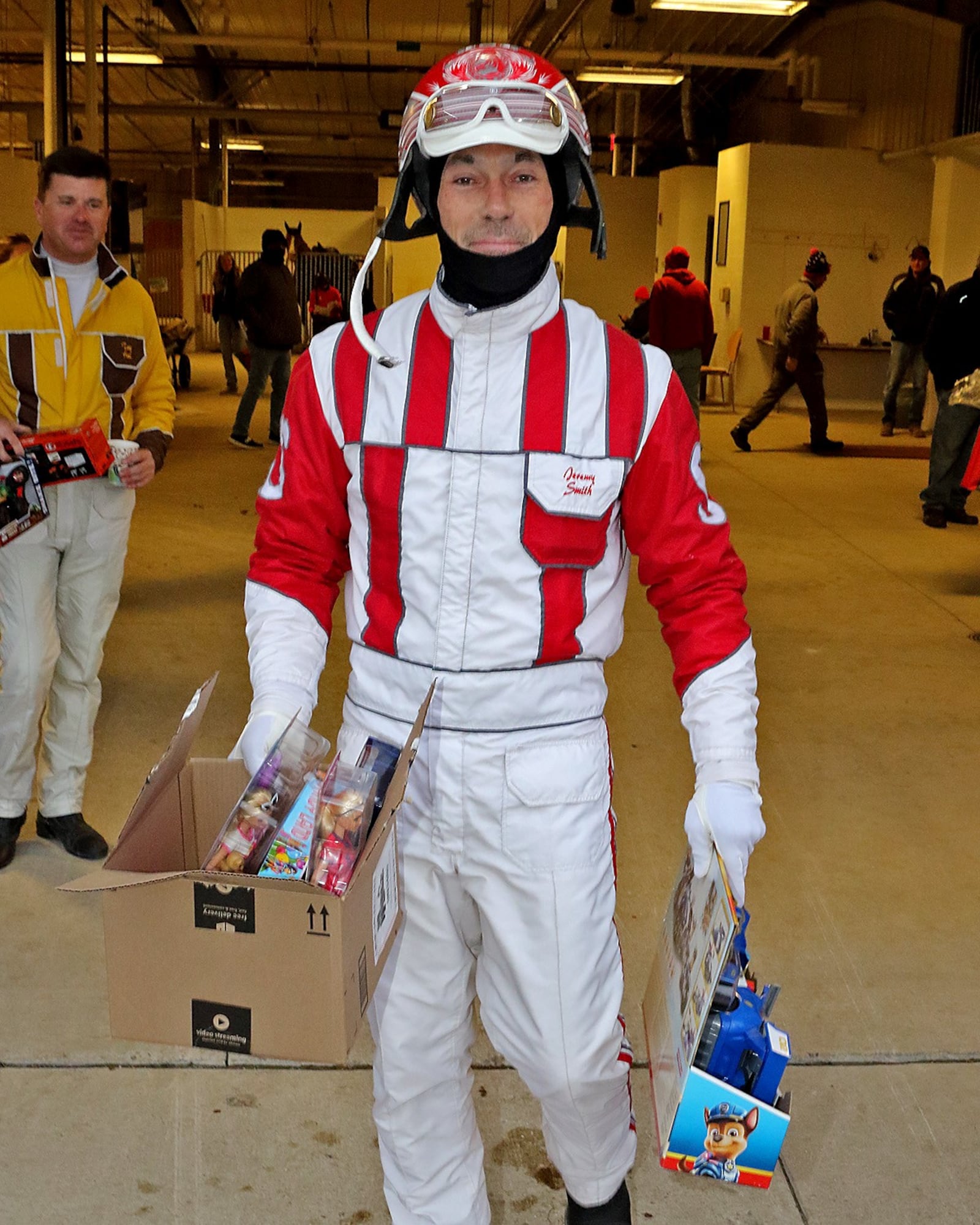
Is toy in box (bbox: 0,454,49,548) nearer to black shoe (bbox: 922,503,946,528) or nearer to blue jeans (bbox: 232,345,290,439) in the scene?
black shoe (bbox: 922,503,946,528)

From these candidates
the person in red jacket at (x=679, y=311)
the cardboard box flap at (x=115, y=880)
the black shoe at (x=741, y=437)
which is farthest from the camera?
the black shoe at (x=741, y=437)

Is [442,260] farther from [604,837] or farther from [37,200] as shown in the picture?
[37,200]

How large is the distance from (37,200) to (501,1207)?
2.70 metres

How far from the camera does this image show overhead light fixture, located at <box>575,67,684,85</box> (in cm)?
1667

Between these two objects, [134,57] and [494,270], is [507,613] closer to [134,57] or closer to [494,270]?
[494,270]

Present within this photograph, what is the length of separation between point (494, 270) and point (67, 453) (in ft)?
6.19

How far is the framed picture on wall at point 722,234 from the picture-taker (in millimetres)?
17497

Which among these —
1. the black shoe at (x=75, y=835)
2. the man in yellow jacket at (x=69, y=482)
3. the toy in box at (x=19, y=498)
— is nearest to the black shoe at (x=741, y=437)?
the man in yellow jacket at (x=69, y=482)

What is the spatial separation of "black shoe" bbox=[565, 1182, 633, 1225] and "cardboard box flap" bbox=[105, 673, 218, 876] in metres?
0.88

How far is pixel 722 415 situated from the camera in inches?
626

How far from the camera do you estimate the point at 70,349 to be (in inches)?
139

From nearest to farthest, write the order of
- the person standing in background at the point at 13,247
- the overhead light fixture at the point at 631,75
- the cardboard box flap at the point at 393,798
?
the cardboard box flap at the point at 393,798 < the person standing in background at the point at 13,247 < the overhead light fixture at the point at 631,75

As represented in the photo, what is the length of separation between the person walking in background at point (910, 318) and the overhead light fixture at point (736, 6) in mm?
2537

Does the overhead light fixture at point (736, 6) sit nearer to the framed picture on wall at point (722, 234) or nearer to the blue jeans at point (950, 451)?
the framed picture on wall at point (722, 234)
